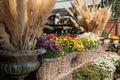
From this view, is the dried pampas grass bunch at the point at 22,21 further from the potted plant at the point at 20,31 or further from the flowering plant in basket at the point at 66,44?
the flowering plant in basket at the point at 66,44

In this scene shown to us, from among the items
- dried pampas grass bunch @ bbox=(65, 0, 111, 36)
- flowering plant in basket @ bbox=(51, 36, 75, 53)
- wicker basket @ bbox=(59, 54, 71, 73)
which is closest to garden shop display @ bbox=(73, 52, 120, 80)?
wicker basket @ bbox=(59, 54, 71, 73)

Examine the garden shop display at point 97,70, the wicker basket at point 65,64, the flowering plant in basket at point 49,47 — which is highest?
the flowering plant in basket at point 49,47

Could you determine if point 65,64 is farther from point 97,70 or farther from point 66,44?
point 97,70

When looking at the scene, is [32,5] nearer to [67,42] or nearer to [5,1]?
[5,1]

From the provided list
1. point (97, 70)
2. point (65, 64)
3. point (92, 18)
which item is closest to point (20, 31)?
point (65, 64)

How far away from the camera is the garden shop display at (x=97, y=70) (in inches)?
182

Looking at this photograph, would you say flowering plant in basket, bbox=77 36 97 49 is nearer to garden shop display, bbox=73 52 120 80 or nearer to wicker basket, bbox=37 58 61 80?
garden shop display, bbox=73 52 120 80

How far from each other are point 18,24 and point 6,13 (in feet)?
0.69

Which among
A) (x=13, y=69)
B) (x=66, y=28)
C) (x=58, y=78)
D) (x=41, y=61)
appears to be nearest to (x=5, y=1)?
(x=13, y=69)

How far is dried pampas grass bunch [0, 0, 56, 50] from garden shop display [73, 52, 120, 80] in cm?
149

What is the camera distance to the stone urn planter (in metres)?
3.12

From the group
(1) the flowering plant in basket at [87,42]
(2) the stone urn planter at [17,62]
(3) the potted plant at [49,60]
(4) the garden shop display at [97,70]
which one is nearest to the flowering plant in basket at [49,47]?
(3) the potted plant at [49,60]

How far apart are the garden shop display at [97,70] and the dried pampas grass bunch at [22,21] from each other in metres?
1.49

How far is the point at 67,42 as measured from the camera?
15.4 ft
